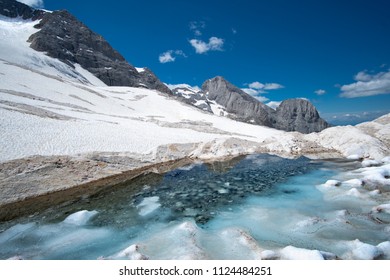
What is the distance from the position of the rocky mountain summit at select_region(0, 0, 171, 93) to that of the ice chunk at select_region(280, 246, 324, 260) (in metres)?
121

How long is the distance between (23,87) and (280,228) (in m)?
46.7

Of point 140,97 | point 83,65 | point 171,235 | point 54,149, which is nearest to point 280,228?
point 171,235

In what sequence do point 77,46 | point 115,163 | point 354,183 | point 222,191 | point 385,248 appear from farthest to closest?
point 77,46, point 115,163, point 222,191, point 354,183, point 385,248

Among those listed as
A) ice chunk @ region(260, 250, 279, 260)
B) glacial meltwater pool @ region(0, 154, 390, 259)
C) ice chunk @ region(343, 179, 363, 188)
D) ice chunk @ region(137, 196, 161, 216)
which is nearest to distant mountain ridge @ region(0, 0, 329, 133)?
glacial meltwater pool @ region(0, 154, 390, 259)

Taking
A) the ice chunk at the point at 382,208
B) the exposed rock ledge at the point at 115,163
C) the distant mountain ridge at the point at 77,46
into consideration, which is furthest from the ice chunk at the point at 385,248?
the distant mountain ridge at the point at 77,46

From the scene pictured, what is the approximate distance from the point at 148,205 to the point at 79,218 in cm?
383

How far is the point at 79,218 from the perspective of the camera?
13117 mm

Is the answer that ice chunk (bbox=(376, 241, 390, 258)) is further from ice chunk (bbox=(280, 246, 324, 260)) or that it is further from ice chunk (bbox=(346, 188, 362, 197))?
ice chunk (bbox=(346, 188, 362, 197))

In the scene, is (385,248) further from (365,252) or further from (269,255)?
(269,255)

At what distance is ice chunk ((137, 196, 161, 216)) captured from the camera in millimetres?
14078

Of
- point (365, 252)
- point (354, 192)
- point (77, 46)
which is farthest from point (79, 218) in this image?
point (77, 46)

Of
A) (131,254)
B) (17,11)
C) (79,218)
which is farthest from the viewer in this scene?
(17,11)

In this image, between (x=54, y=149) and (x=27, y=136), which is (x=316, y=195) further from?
(x=27, y=136)

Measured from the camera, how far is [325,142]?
33.2 meters
